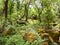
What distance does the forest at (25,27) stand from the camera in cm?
809

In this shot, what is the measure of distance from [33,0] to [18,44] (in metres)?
5.59

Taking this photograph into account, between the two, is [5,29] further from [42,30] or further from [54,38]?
[54,38]

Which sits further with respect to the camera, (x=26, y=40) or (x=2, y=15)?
(x=2, y=15)

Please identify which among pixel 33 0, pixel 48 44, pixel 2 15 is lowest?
pixel 48 44

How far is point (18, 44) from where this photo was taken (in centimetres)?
749

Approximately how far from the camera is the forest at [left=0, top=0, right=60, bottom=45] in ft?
26.5

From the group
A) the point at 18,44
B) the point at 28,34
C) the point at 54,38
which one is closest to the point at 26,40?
the point at 28,34

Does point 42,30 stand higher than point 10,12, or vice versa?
point 10,12

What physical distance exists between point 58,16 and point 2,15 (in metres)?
7.75

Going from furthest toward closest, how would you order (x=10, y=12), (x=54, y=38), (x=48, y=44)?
(x=10, y=12)
(x=54, y=38)
(x=48, y=44)

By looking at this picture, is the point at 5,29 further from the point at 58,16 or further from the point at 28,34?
the point at 58,16

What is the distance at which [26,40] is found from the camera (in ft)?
27.7

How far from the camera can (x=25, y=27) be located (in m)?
10.5

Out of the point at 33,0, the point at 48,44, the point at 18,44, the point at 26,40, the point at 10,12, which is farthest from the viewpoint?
the point at 33,0
